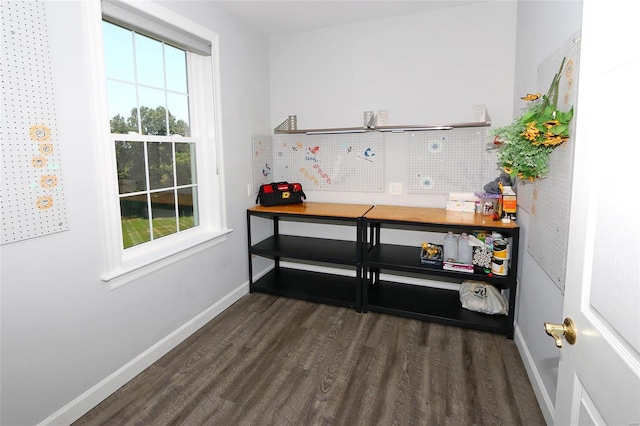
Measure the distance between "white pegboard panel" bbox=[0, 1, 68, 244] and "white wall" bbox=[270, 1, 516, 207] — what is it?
2203 millimetres

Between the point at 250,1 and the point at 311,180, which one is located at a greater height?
the point at 250,1

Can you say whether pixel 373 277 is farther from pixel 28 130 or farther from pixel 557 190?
pixel 28 130

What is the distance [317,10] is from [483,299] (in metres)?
2.72

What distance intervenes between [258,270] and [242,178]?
98 cm

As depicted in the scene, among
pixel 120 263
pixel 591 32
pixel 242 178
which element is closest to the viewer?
pixel 591 32

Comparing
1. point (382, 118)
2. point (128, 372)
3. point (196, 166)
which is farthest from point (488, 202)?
point (128, 372)

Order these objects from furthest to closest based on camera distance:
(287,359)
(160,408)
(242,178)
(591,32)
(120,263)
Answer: (242,178) < (287,359) < (120,263) < (160,408) < (591,32)

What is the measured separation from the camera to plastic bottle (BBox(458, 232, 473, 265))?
2.70 meters

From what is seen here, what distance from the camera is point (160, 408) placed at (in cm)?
189

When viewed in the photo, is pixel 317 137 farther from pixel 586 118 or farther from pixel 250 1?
pixel 586 118

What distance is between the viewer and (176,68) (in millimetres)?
2594

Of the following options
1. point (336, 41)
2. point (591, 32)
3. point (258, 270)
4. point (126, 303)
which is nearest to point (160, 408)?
point (126, 303)

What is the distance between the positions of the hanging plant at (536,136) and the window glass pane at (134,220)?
2.21 metres

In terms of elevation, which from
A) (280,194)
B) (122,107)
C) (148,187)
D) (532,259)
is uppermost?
(122,107)
